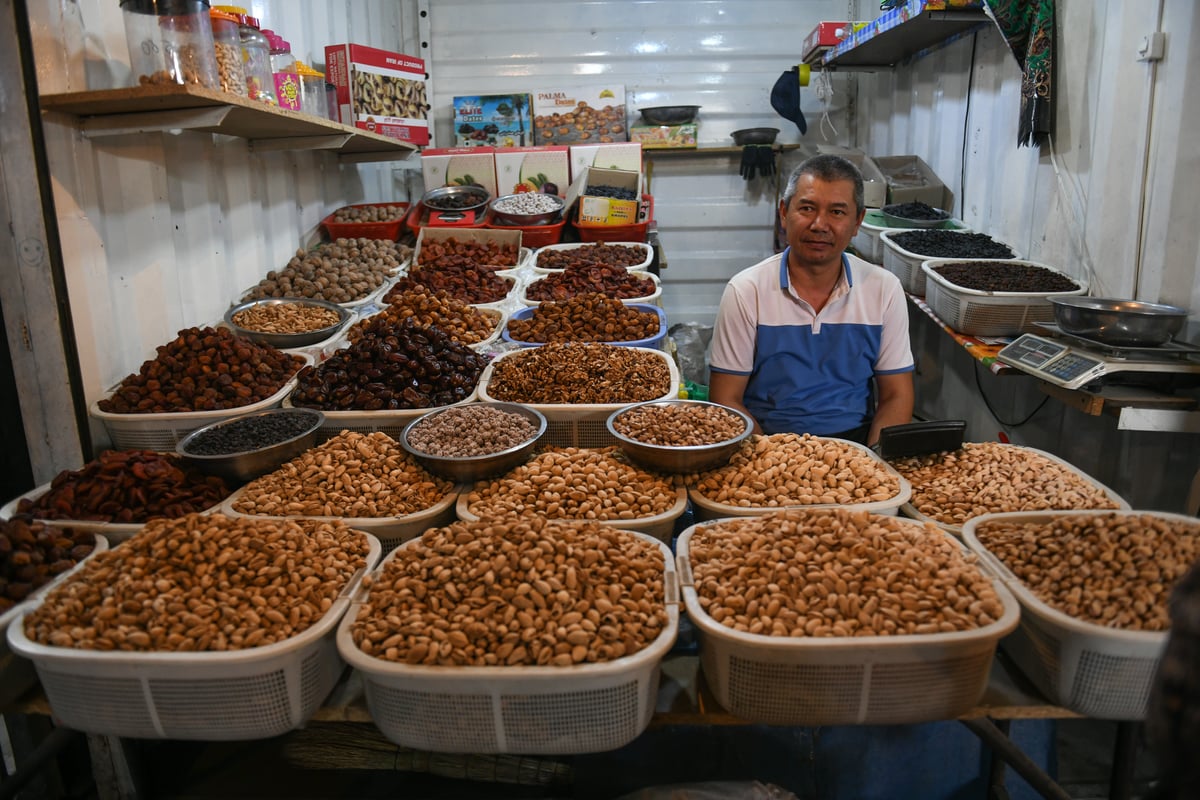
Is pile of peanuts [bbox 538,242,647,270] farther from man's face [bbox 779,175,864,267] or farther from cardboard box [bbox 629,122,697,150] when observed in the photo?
cardboard box [bbox 629,122,697,150]

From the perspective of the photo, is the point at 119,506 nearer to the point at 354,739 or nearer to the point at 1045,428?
the point at 354,739

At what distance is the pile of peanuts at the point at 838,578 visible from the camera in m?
1.43

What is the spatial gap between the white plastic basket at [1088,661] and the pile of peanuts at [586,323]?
1.91m

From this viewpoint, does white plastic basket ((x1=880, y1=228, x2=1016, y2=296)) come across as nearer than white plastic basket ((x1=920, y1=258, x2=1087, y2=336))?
No

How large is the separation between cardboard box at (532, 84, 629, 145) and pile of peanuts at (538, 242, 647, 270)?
204 centimetres

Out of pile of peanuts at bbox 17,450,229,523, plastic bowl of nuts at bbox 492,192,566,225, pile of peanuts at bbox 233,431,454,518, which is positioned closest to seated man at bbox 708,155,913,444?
pile of peanuts at bbox 233,431,454,518

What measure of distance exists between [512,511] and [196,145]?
2.54m

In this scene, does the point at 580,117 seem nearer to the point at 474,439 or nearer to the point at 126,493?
the point at 474,439

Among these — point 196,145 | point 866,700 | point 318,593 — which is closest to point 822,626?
point 866,700

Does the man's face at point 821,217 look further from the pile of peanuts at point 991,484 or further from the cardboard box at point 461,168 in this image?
the cardboard box at point 461,168

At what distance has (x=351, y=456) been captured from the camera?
7.16 ft

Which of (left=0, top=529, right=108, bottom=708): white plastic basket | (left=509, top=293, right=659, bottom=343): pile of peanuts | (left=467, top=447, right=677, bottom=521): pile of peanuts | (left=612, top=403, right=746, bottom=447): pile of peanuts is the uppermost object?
(left=509, top=293, right=659, bottom=343): pile of peanuts

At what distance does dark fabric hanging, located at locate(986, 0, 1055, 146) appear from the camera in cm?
372

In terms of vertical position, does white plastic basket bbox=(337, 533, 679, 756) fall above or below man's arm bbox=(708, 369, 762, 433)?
below
